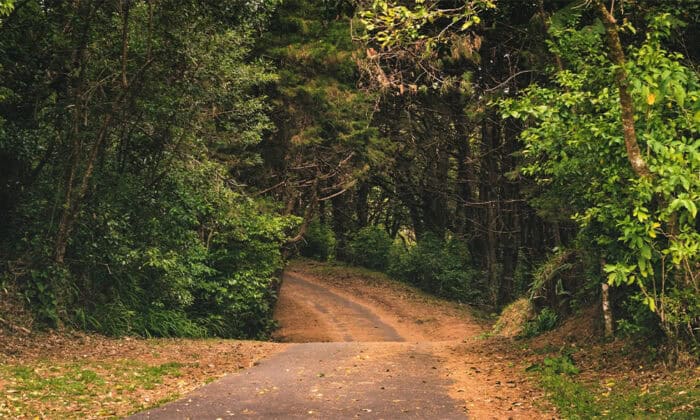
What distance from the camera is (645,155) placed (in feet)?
28.7

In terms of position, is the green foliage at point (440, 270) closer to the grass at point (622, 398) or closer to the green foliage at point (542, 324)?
the green foliage at point (542, 324)

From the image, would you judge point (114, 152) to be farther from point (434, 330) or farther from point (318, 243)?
point (318, 243)

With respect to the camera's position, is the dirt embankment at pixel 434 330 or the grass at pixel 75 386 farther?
the dirt embankment at pixel 434 330

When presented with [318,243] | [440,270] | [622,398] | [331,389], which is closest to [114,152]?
[331,389]

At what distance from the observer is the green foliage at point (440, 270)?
32094mm

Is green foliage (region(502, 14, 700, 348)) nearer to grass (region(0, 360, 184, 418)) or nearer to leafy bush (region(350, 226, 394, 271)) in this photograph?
grass (region(0, 360, 184, 418))

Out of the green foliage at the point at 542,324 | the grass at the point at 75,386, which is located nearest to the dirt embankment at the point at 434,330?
the green foliage at the point at 542,324

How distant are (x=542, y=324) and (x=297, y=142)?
1082 cm

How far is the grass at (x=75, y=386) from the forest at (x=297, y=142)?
3299 mm

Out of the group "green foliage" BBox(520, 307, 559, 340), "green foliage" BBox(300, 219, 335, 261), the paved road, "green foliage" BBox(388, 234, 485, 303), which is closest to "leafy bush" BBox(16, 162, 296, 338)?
the paved road

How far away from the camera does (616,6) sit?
33.7 ft

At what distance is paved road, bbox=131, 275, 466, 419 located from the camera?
8.70m

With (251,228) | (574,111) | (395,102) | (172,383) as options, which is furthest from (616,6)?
(395,102)

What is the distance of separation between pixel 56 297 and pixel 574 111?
1116 centimetres
